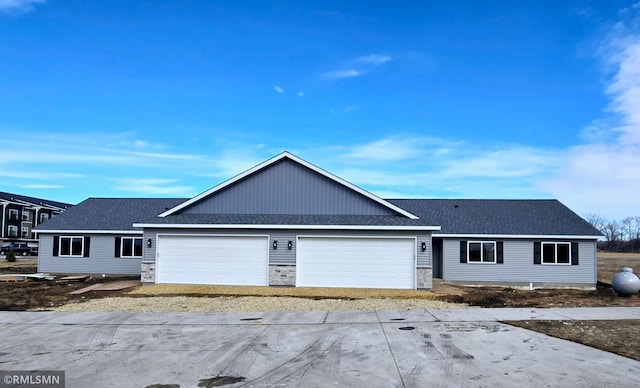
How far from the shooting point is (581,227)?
23516 millimetres

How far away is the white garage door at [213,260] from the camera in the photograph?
20016 mm

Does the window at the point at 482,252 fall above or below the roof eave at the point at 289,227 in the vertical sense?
below

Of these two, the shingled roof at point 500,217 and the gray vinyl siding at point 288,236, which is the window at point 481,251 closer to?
the shingled roof at point 500,217

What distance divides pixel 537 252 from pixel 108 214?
23038 mm

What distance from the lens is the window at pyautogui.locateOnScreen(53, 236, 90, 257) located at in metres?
26.5

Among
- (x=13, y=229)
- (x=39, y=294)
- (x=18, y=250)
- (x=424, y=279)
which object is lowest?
(x=18, y=250)

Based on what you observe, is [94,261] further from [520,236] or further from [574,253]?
[574,253]

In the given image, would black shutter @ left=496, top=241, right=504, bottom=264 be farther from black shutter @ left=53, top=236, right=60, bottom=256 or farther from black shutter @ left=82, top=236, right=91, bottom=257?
black shutter @ left=53, top=236, right=60, bottom=256

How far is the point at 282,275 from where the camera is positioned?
19750 mm

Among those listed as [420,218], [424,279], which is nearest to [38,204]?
[420,218]

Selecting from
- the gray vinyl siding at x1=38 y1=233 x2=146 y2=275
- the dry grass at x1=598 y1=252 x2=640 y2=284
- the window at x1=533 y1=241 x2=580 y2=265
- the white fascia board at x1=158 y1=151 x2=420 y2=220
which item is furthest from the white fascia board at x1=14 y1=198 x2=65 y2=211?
the dry grass at x1=598 y1=252 x2=640 y2=284

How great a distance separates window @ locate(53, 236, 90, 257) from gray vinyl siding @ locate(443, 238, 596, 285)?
1906cm

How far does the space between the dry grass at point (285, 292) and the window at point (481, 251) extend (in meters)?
5.82

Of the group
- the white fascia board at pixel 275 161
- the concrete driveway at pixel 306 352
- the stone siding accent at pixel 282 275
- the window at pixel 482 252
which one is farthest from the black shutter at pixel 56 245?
the window at pixel 482 252
